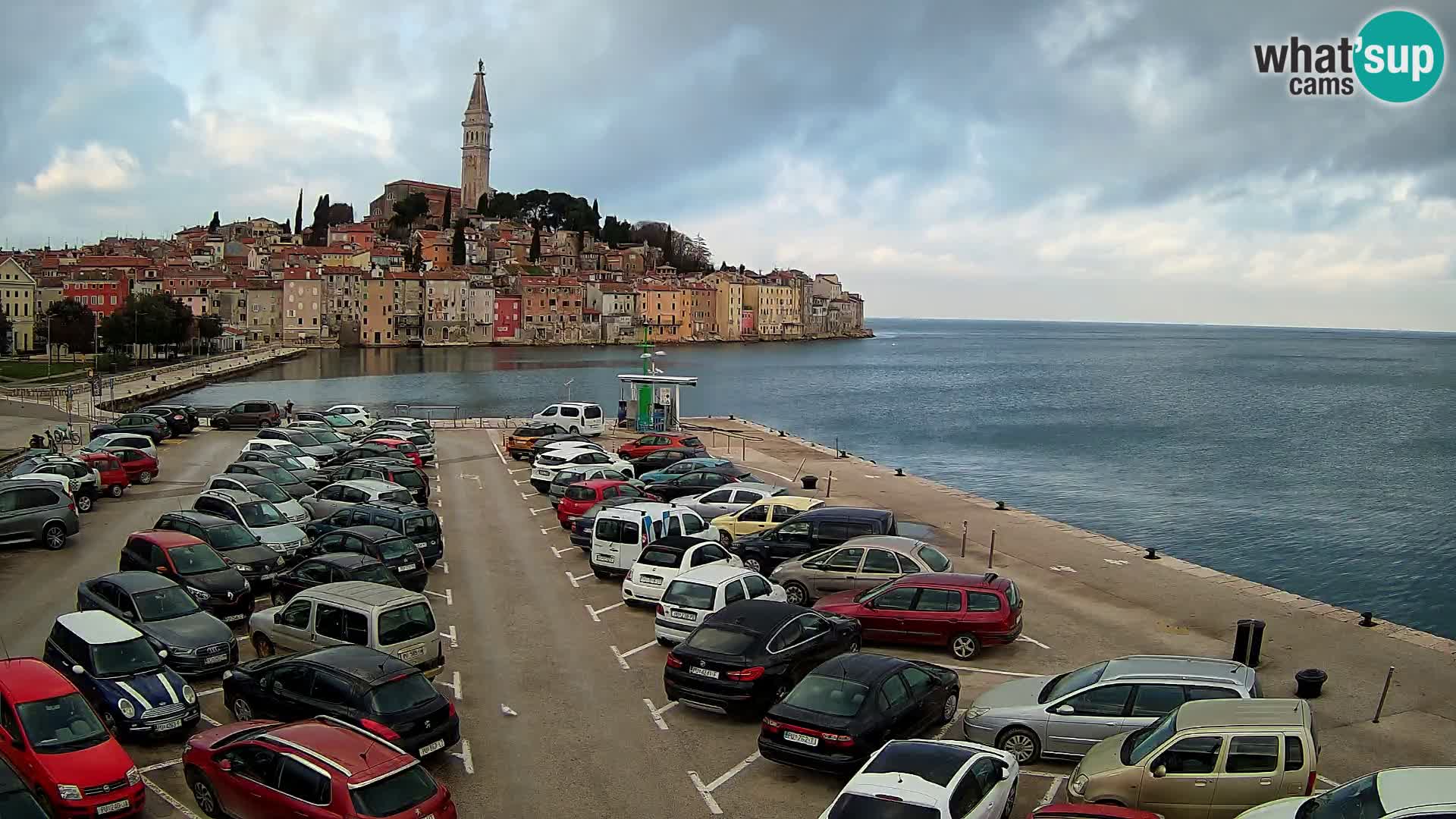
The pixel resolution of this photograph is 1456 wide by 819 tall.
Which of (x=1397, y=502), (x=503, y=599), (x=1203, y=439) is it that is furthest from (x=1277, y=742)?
(x=1203, y=439)

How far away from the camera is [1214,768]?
8531 millimetres

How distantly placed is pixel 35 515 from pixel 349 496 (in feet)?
18.4

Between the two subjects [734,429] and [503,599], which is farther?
[734,429]

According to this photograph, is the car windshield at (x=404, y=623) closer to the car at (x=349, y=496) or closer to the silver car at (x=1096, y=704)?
the silver car at (x=1096, y=704)

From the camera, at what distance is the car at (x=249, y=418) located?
138ft

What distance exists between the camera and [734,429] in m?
44.5

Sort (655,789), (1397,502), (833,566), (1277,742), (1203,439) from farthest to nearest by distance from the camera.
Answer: (1203,439)
(1397,502)
(833,566)
(655,789)
(1277,742)

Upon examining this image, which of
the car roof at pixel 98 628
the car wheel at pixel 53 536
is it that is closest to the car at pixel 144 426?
the car wheel at pixel 53 536

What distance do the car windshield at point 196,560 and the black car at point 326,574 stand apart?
3.67ft

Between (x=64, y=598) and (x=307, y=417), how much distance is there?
24.8 meters

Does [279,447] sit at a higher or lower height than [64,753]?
higher

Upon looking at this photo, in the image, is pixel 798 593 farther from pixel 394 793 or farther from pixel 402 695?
pixel 394 793

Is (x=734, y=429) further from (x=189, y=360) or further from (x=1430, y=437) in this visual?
(x=189, y=360)

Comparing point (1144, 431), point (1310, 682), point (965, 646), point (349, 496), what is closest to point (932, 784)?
point (965, 646)
